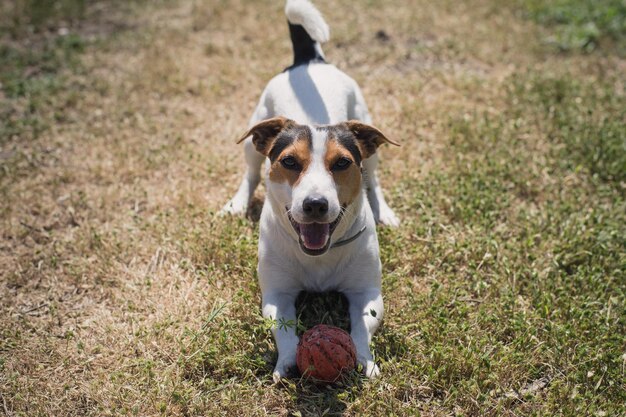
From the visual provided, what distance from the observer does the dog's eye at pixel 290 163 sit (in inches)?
147

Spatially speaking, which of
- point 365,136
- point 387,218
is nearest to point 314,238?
point 365,136

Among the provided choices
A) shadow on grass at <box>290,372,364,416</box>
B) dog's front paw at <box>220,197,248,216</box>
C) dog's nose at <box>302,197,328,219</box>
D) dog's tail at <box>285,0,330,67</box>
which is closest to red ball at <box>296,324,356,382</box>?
shadow on grass at <box>290,372,364,416</box>

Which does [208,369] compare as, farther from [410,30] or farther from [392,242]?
[410,30]

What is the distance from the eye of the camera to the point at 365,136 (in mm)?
4148

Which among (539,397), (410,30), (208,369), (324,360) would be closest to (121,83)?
(410,30)

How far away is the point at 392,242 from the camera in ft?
15.9

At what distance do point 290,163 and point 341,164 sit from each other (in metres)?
0.31

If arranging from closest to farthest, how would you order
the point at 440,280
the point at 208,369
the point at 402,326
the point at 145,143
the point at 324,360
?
the point at 324,360 < the point at 208,369 < the point at 402,326 < the point at 440,280 < the point at 145,143

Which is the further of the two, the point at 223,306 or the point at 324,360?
the point at 223,306

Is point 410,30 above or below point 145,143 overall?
above

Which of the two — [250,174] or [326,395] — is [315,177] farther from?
[250,174]

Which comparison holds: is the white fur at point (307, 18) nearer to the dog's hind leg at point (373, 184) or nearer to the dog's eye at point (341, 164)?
the dog's hind leg at point (373, 184)

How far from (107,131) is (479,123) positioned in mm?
3928

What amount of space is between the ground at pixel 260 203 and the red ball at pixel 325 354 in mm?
144
